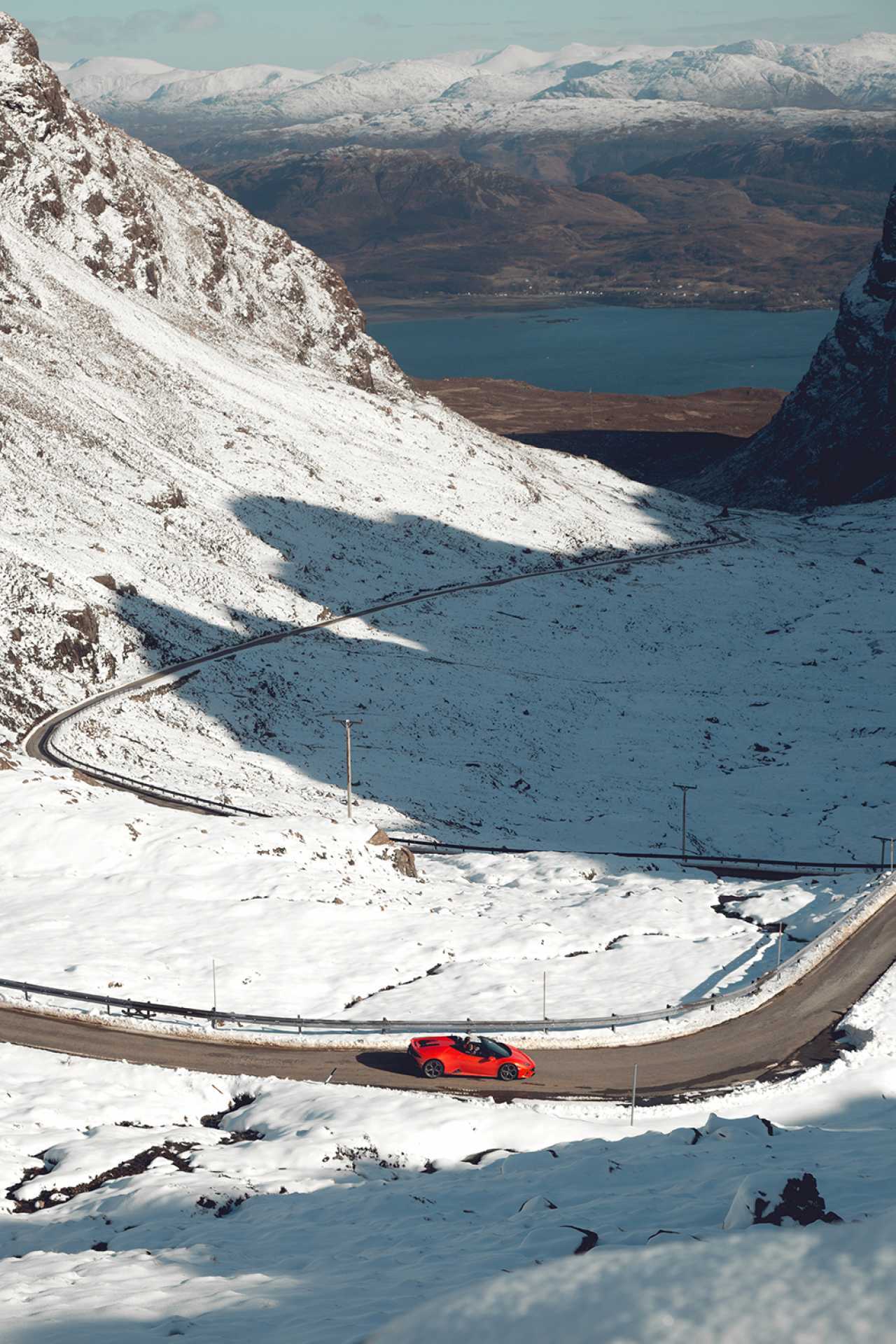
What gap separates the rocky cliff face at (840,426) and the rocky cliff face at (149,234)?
5818cm

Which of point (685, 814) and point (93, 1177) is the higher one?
point (93, 1177)

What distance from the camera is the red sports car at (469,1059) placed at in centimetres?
2855

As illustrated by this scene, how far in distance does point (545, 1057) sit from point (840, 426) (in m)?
156

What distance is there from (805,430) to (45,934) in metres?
159

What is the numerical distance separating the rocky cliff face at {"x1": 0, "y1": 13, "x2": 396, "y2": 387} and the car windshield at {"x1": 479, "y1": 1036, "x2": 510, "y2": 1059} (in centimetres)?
9153

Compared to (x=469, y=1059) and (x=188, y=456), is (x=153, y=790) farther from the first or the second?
(x=188, y=456)

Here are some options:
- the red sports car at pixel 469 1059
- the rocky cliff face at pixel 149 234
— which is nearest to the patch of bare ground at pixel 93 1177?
the red sports car at pixel 469 1059

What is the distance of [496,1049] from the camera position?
28.8 metres

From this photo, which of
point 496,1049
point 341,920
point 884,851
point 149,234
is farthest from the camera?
point 149,234

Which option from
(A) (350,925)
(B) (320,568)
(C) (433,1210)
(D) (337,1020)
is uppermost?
(C) (433,1210)

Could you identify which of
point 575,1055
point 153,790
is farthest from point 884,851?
point 153,790

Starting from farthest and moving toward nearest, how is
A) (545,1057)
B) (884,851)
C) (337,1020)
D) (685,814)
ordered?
1. (685,814)
2. (884,851)
3. (337,1020)
4. (545,1057)

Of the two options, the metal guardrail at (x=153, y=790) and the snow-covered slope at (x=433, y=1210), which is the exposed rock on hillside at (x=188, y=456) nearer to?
the metal guardrail at (x=153, y=790)

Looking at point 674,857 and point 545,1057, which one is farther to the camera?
point 674,857
